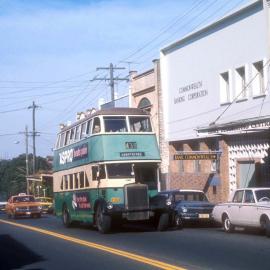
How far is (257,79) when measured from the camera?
28688 mm

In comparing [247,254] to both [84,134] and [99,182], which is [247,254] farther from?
[84,134]

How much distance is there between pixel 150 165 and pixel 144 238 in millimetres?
3979

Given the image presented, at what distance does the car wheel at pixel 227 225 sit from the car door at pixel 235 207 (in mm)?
256

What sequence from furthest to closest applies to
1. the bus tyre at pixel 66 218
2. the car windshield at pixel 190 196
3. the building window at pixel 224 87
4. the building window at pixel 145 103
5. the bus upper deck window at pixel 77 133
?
1. the building window at pixel 145 103
2. the building window at pixel 224 87
3. the bus tyre at pixel 66 218
4. the bus upper deck window at pixel 77 133
5. the car windshield at pixel 190 196

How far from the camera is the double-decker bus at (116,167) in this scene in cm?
2273

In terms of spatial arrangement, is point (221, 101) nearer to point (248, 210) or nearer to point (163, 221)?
point (163, 221)

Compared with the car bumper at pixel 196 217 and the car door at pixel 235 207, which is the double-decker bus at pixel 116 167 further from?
the car door at pixel 235 207

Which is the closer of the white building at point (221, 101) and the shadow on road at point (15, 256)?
the shadow on road at point (15, 256)

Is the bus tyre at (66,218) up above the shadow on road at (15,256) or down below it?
above

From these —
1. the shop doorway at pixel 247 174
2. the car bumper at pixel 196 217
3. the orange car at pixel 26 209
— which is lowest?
the car bumper at pixel 196 217

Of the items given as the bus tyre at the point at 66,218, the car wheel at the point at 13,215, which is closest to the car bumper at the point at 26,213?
the car wheel at the point at 13,215

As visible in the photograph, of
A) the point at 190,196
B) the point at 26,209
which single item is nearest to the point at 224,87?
the point at 190,196

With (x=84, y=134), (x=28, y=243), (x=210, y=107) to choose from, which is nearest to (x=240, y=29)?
(x=210, y=107)

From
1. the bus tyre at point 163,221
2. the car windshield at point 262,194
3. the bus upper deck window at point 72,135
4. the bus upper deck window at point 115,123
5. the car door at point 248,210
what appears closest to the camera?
the car door at point 248,210
